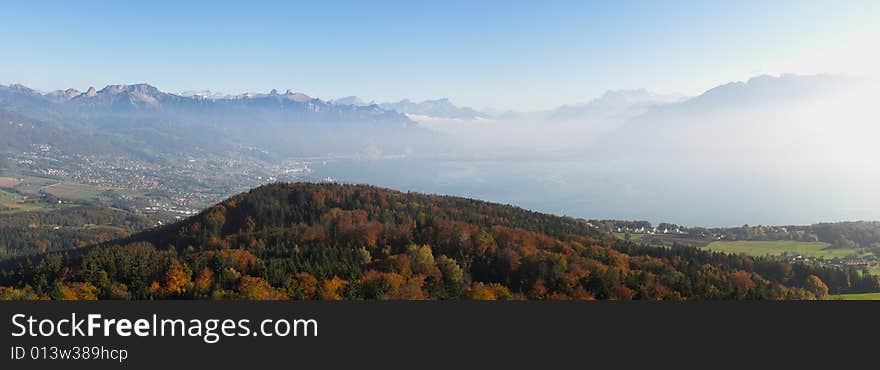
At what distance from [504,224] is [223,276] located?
28.9 m

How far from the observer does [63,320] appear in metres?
10.4

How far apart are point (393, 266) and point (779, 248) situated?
5768cm

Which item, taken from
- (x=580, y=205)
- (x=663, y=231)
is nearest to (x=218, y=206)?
(x=663, y=231)

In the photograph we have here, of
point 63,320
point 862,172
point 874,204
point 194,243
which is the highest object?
point 862,172

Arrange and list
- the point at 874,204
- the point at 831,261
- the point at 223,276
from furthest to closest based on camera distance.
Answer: the point at 874,204, the point at 831,261, the point at 223,276

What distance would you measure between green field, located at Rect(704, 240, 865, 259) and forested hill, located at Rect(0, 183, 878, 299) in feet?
50.6

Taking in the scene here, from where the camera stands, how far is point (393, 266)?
28828mm

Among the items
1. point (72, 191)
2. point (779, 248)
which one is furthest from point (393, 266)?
point (72, 191)

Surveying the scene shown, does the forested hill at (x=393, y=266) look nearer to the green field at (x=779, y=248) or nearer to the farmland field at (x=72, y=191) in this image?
the green field at (x=779, y=248)

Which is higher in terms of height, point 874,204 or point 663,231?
point 874,204

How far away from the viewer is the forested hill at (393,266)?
2467cm

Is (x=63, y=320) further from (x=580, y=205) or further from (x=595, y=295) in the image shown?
(x=580, y=205)

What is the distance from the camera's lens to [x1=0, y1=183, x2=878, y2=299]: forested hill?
24.7 meters

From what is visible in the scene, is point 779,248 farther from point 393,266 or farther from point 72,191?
point 72,191
